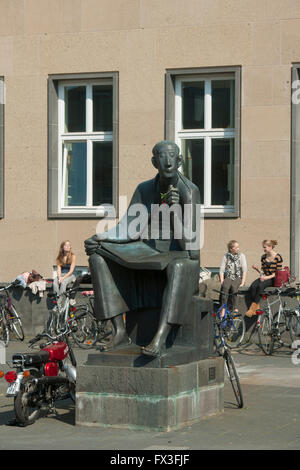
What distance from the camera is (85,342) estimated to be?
59.2ft

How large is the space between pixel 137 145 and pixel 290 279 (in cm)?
450

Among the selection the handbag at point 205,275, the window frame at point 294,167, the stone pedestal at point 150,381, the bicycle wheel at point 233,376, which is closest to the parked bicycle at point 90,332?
the handbag at point 205,275

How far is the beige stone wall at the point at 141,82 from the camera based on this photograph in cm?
1941

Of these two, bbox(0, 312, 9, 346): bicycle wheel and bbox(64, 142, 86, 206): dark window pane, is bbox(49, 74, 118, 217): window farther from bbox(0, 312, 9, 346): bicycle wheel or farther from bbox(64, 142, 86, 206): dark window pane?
bbox(0, 312, 9, 346): bicycle wheel

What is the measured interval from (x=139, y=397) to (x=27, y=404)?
47.7 inches

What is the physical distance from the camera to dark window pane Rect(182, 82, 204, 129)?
2052 cm

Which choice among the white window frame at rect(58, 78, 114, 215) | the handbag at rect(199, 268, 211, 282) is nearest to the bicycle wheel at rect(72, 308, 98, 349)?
the handbag at rect(199, 268, 211, 282)

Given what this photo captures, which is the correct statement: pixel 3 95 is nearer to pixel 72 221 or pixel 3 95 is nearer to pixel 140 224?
pixel 72 221

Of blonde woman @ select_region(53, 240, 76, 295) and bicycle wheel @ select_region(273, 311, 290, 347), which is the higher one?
blonde woman @ select_region(53, 240, 76, 295)

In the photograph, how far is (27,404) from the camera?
960 centimetres

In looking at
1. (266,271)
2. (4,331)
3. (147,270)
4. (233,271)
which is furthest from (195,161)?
(147,270)

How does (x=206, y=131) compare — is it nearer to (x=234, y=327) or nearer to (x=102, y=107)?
(x=102, y=107)

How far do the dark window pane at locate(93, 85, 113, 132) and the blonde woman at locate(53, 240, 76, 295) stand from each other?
304cm
